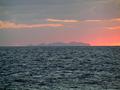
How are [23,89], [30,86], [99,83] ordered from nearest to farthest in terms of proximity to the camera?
[23,89] < [30,86] < [99,83]

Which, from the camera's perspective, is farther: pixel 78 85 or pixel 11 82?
pixel 11 82

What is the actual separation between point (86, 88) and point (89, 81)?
674 centimetres

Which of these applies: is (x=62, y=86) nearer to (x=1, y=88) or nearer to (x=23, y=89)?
(x=23, y=89)

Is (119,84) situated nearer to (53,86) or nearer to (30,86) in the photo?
(53,86)

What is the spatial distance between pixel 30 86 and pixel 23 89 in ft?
8.77

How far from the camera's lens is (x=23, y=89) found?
37.8m

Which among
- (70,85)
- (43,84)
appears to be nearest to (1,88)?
(43,84)

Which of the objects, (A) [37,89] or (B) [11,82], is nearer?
(A) [37,89]

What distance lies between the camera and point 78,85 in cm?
4084

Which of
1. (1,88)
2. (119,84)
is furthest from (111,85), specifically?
(1,88)

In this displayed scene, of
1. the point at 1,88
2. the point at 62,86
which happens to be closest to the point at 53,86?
the point at 62,86

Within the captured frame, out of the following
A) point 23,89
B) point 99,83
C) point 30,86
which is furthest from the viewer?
point 99,83

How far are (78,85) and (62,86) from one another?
240 cm

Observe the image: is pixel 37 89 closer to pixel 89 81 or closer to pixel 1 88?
pixel 1 88
